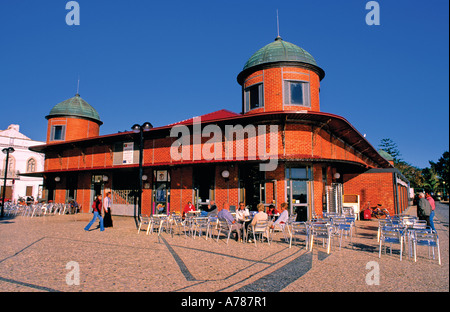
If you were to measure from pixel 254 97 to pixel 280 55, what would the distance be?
2665 mm

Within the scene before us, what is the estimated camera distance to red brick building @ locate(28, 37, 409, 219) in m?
14.1

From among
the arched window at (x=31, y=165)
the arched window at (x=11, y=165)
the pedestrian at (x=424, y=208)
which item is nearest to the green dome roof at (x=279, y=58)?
the pedestrian at (x=424, y=208)

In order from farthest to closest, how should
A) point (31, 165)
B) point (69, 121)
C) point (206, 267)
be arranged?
point (31, 165) < point (69, 121) < point (206, 267)

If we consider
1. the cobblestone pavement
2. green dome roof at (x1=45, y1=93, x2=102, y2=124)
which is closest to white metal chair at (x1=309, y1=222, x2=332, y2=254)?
the cobblestone pavement

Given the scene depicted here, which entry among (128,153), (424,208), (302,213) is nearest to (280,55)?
(302,213)

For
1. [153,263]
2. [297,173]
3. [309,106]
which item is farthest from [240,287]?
[309,106]

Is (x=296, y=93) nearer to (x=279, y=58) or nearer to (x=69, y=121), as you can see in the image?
(x=279, y=58)

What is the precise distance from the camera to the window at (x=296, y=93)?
50.4ft

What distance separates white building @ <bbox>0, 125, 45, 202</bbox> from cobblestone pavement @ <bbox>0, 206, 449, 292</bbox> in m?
39.6

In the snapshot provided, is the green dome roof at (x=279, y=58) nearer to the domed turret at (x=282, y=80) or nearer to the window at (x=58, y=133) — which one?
the domed turret at (x=282, y=80)

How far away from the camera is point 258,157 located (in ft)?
46.5
